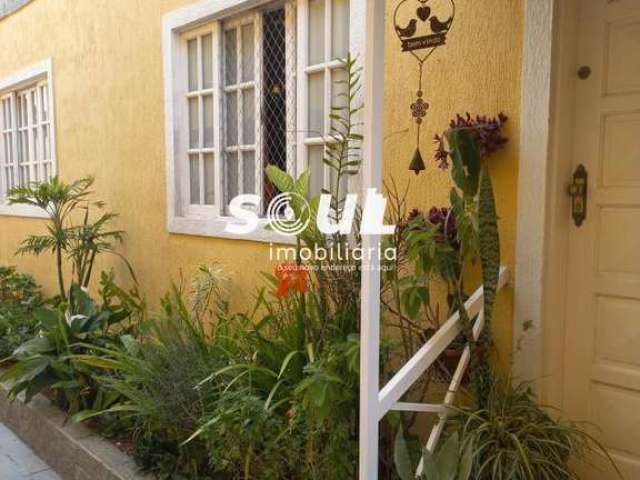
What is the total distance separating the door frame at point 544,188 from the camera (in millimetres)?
2482

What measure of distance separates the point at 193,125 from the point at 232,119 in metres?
0.51

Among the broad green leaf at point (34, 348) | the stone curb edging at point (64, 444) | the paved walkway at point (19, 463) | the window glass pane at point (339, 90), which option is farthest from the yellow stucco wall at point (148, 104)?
the paved walkway at point (19, 463)

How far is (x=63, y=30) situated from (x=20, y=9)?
1.55 metres

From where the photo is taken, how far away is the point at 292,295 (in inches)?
126

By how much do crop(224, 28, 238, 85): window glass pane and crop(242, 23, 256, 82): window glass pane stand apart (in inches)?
3.5

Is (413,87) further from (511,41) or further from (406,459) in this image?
(406,459)

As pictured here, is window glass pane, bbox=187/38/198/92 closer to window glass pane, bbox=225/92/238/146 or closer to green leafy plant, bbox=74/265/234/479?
window glass pane, bbox=225/92/238/146

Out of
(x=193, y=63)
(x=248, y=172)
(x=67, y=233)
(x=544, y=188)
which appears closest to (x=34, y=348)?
(x=67, y=233)

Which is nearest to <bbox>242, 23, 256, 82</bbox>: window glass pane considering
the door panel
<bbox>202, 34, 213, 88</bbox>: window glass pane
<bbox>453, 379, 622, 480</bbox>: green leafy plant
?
<bbox>202, 34, 213, 88</bbox>: window glass pane

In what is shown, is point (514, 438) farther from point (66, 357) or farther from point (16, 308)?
point (16, 308)

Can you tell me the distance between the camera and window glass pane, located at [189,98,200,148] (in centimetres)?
471

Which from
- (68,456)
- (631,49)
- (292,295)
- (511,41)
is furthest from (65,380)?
(631,49)

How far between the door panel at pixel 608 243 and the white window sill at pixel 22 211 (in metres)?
6.31

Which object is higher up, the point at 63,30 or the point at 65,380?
the point at 63,30
